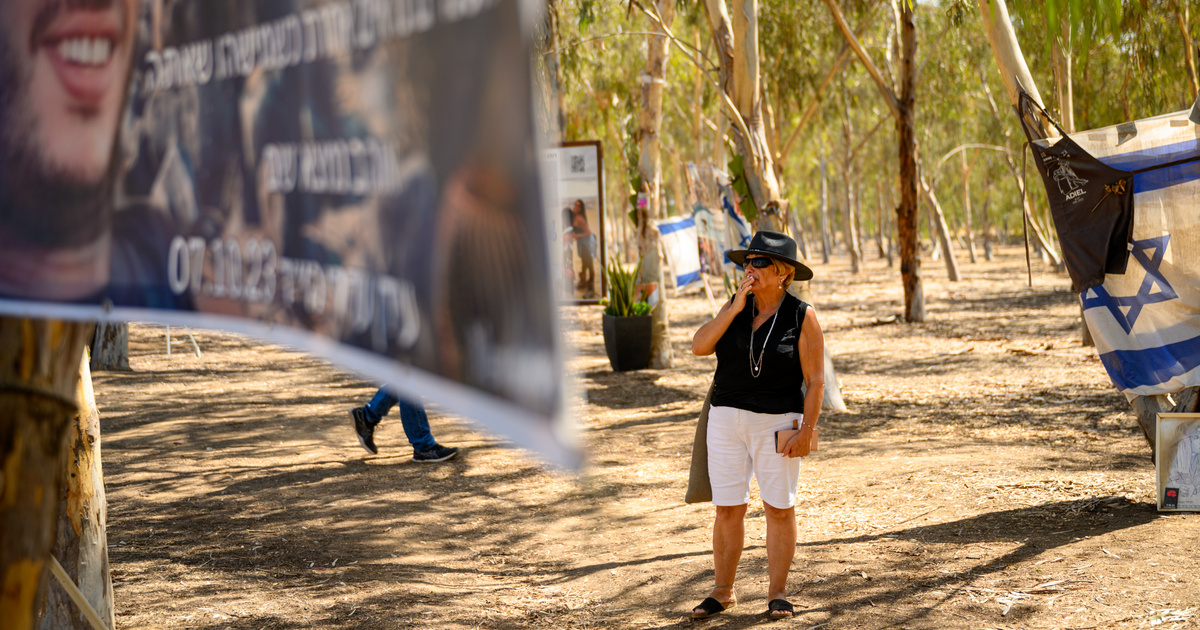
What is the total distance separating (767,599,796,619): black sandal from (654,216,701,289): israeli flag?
12.7 meters

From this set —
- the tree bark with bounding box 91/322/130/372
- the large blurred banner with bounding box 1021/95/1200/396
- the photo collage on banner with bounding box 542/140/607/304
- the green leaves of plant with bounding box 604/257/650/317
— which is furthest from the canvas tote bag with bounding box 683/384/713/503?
the tree bark with bounding box 91/322/130/372

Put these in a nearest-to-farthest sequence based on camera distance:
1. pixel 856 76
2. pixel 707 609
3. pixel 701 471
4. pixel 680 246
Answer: pixel 707 609 → pixel 701 471 → pixel 680 246 → pixel 856 76

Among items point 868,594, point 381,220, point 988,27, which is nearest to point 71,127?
point 381,220

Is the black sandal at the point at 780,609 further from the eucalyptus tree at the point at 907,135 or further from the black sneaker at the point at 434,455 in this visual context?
the eucalyptus tree at the point at 907,135

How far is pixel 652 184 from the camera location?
1209 cm

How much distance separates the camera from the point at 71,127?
143 centimetres

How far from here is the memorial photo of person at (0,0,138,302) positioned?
1.41 metres

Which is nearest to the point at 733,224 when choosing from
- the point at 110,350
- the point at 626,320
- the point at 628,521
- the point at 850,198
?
the point at 626,320

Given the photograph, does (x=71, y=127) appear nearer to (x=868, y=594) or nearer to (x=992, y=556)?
(x=868, y=594)

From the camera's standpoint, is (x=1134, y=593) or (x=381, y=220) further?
(x=1134, y=593)

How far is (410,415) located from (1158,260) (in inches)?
192

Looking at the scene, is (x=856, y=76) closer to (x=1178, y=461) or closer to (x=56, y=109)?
(x=1178, y=461)

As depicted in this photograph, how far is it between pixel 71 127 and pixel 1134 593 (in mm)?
4405

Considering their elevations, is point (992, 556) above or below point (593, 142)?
below
